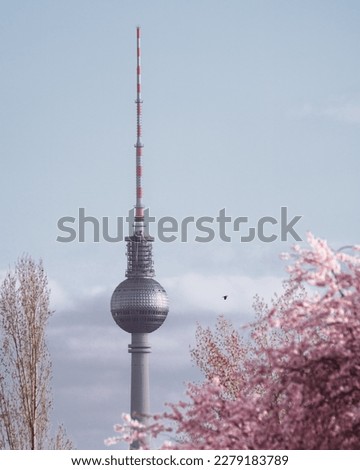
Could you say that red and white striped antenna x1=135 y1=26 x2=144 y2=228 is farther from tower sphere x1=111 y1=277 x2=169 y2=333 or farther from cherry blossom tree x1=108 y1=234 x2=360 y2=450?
cherry blossom tree x1=108 y1=234 x2=360 y2=450

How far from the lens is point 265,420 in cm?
1570

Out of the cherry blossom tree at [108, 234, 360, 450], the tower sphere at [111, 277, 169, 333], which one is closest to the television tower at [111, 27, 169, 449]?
the tower sphere at [111, 277, 169, 333]

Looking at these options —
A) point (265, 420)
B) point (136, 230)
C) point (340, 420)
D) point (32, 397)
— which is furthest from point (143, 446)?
point (136, 230)

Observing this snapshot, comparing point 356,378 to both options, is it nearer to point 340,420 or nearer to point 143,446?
point 340,420

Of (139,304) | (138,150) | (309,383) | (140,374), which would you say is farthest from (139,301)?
(309,383)

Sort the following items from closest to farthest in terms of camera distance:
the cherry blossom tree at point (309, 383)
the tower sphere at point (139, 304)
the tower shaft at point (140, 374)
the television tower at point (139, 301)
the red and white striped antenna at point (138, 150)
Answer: the cherry blossom tree at point (309, 383)
the red and white striped antenna at point (138, 150)
the television tower at point (139, 301)
the tower sphere at point (139, 304)
the tower shaft at point (140, 374)

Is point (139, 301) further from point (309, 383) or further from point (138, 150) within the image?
point (309, 383)

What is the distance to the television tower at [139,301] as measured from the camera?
158 meters

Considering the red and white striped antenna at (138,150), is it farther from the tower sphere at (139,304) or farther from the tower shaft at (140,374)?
the tower shaft at (140,374)

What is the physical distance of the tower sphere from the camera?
534ft

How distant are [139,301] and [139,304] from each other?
821 mm

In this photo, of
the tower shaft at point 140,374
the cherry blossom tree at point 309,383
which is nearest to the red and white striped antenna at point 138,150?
the tower shaft at point 140,374
